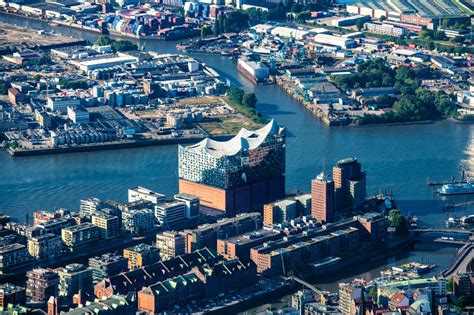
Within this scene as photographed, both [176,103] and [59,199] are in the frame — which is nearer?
[59,199]

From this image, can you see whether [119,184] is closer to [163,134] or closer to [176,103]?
Answer: [163,134]

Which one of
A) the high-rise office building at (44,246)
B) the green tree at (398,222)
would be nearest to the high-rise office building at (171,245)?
the high-rise office building at (44,246)

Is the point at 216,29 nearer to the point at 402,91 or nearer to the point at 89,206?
the point at 402,91

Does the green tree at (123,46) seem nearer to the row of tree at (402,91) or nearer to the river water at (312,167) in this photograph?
the row of tree at (402,91)

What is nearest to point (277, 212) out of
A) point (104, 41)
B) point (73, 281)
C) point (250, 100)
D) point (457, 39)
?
point (73, 281)

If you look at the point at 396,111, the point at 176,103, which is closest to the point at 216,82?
the point at 176,103

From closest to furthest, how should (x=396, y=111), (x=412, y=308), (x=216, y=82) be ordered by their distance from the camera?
(x=412, y=308) → (x=396, y=111) → (x=216, y=82)
